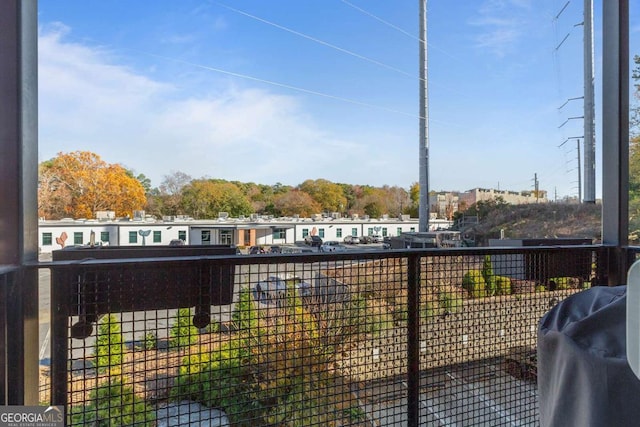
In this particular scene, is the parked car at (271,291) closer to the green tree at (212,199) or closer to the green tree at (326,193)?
the green tree at (212,199)

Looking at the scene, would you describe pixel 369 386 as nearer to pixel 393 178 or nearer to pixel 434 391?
pixel 434 391

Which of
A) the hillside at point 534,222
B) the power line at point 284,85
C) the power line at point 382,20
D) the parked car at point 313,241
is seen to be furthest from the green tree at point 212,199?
the hillside at point 534,222

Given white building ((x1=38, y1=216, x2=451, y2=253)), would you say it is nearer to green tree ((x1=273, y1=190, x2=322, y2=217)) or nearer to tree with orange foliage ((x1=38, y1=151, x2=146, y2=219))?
tree with orange foliage ((x1=38, y1=151, x2=146, y2=219))

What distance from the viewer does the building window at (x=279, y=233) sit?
7377 millimetres

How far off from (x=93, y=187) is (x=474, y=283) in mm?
8970

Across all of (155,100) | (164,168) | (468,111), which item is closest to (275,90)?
(155,100)

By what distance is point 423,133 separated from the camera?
6.88 m

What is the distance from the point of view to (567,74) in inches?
337

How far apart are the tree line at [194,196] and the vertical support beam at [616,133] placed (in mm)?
5627

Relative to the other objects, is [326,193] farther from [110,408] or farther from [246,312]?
[110,408]

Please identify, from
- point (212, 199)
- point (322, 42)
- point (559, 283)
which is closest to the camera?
point (559, 283)

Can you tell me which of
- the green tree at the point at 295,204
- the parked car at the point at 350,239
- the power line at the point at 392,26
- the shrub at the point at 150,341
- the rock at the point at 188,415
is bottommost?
the rock at the point at 188,415

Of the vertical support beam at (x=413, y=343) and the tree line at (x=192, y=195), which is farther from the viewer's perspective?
the tree line at (x=192, y=195)

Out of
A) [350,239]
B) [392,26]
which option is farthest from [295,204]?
[392,26]
